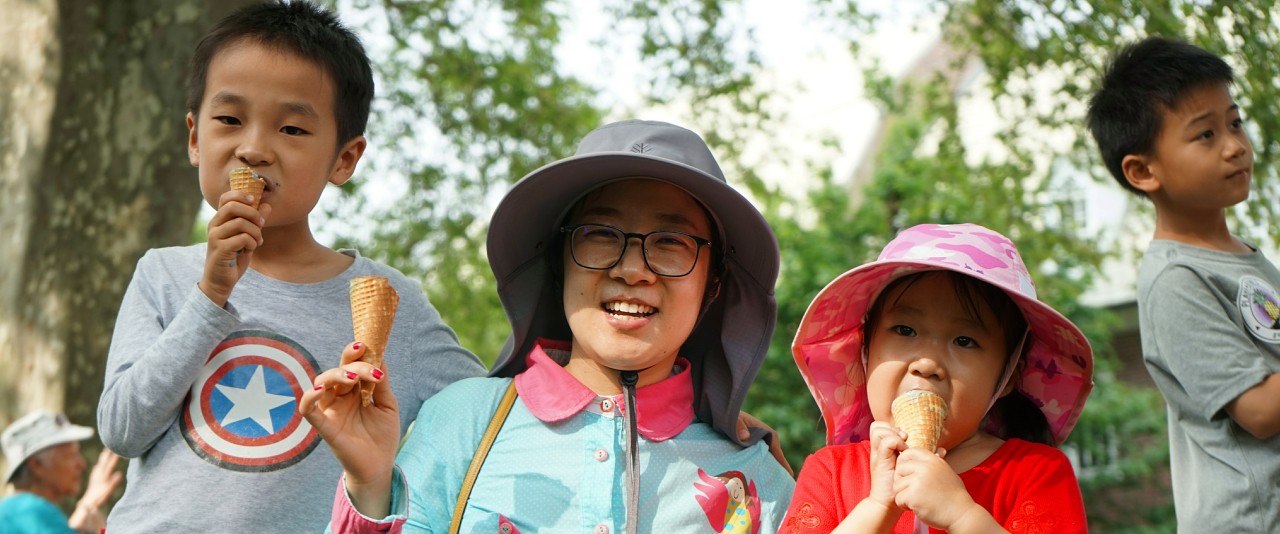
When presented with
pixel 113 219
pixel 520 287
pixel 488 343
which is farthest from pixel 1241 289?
pixel 488 343

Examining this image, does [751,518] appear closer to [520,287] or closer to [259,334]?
[520,287]

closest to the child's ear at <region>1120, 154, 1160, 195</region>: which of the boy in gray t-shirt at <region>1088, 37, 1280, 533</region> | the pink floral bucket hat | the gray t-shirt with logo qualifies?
the boy in gray t-shirt at <region>1088, 37, 1280, 533</region>

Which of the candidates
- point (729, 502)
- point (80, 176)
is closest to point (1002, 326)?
point (729, 502)

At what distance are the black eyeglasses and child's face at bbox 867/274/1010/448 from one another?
1.79ft

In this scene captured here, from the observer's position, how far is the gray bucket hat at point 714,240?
339 centimetres

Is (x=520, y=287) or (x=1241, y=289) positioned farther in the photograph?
(x=1241, y=289)

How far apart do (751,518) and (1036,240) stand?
1054 centimetres

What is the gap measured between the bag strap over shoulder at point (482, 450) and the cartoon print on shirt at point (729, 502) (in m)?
0.54

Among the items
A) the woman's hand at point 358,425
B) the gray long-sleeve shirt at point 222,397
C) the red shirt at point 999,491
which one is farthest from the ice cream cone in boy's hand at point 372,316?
the red shirt at point 999,491

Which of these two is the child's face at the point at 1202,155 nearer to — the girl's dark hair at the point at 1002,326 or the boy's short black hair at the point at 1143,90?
the boy's short black hair at the point at 1143,90

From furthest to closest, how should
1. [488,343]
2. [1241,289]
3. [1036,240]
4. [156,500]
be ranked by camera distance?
[488,343] → [1036,240] → [1241,289] → [156,500]

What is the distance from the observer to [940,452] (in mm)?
2912

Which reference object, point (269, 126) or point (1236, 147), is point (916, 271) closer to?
point (1236, 147)

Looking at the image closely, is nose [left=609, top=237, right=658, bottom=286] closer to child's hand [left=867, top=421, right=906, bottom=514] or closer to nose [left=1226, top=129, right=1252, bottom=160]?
child's hand [left=867, top=421, right=906, bottom=514]
